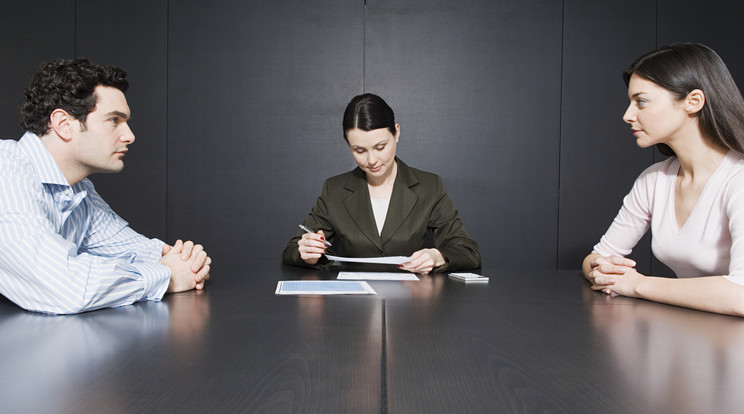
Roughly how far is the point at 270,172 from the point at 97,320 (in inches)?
109

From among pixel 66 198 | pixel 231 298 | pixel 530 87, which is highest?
pixel 530 87

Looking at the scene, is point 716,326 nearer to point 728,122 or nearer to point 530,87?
point 728,122

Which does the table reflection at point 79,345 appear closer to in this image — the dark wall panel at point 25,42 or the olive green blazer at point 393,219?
the olive green blazer at point 393,219

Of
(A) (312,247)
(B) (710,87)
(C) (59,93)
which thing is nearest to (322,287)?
(A) (312,247)

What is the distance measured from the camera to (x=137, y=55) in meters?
3.91

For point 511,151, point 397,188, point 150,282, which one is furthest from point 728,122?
point 511,151

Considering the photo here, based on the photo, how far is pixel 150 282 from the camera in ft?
4.71

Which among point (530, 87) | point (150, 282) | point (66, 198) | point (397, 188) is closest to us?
point (150, 282)

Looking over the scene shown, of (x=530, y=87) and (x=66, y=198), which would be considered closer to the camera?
(x=66, y=198)

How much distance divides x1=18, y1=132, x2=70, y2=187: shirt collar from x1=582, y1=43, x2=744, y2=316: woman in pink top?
5.20 feet

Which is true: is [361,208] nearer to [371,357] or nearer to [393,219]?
[393,219]

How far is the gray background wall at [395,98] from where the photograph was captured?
388 centimetres

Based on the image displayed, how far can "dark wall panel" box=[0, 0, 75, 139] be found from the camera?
3.94 m

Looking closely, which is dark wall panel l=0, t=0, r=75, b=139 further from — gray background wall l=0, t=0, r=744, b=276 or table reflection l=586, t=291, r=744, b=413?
table reflection l=586, t=291, r=744, b=413
